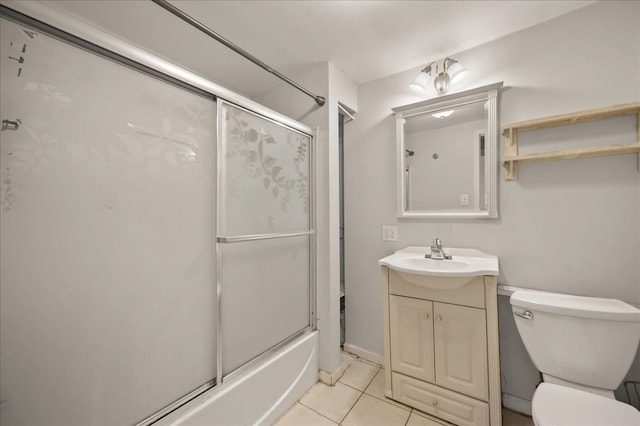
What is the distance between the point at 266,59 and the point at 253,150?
2.80 feet

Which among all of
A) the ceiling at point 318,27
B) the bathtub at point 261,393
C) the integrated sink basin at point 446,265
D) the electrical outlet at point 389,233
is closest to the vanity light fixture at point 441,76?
the ceiling at point 318,27

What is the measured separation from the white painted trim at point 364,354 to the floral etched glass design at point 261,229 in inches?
23.9

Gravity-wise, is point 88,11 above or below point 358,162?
above

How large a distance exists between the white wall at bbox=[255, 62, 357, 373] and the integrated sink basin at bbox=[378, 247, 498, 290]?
0.43 metres

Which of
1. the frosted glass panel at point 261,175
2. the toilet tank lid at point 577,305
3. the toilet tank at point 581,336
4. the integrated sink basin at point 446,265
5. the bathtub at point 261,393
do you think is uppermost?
the frosted glass panel at point 261,175

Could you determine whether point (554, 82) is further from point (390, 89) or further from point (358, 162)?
point (358, 162)

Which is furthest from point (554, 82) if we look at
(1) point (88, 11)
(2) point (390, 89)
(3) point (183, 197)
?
(1) point (88, 11)

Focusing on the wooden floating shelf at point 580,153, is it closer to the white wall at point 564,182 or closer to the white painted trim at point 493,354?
the white wall at point 564,182

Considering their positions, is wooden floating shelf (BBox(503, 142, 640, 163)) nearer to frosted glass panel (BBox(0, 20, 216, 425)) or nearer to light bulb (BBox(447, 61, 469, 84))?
light bulb (BBox(447, 61, 469, 84))

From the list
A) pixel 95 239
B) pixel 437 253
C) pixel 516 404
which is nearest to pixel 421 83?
pixel 437 253

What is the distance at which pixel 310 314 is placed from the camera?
1.82 metres

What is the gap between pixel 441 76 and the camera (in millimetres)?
1696

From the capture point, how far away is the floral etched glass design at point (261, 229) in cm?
127

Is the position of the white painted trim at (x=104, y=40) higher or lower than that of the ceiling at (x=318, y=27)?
lower
